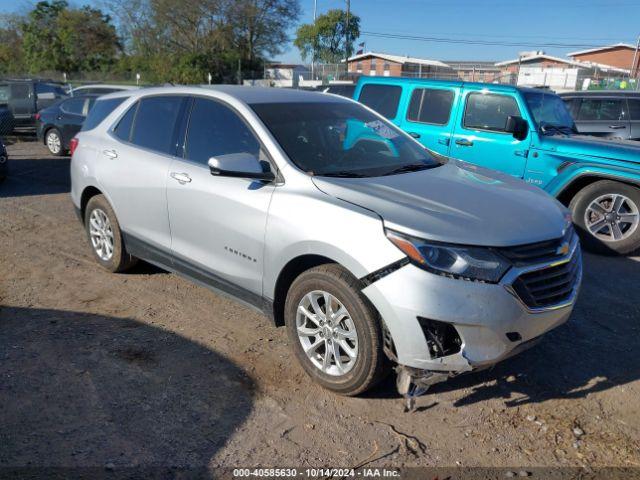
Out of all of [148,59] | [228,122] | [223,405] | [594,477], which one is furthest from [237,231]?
[148,59]

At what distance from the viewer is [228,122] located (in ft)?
13.3

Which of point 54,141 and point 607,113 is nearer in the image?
point 607,113

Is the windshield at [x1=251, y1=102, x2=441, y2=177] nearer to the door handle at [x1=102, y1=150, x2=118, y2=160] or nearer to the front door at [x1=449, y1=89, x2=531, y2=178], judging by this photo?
the door handle at [x1=102, y1=150, x2=118, y2=160]

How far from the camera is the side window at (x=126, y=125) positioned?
195 inches

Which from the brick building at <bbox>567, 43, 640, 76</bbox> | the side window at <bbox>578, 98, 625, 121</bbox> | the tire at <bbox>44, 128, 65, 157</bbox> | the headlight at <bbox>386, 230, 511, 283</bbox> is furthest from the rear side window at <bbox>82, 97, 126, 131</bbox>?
the brick building at <bbox>567, 43, 640, 76</bbox>

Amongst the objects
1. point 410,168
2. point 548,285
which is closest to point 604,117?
point 410,168

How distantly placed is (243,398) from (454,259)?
1.55 m

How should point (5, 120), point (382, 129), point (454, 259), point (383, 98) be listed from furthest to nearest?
point (5, 120) → point (383, 98) → point (382, 129) → point (454, 259)

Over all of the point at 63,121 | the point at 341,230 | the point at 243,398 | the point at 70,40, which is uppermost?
the point at 70,40

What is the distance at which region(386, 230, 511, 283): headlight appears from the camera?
9.43 ft

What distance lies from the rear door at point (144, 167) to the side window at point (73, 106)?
8529 mm

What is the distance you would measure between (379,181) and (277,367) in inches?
56.8

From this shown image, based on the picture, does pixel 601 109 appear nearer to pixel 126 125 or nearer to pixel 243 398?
pixel 126 125

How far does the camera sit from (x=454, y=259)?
290 centimetres
